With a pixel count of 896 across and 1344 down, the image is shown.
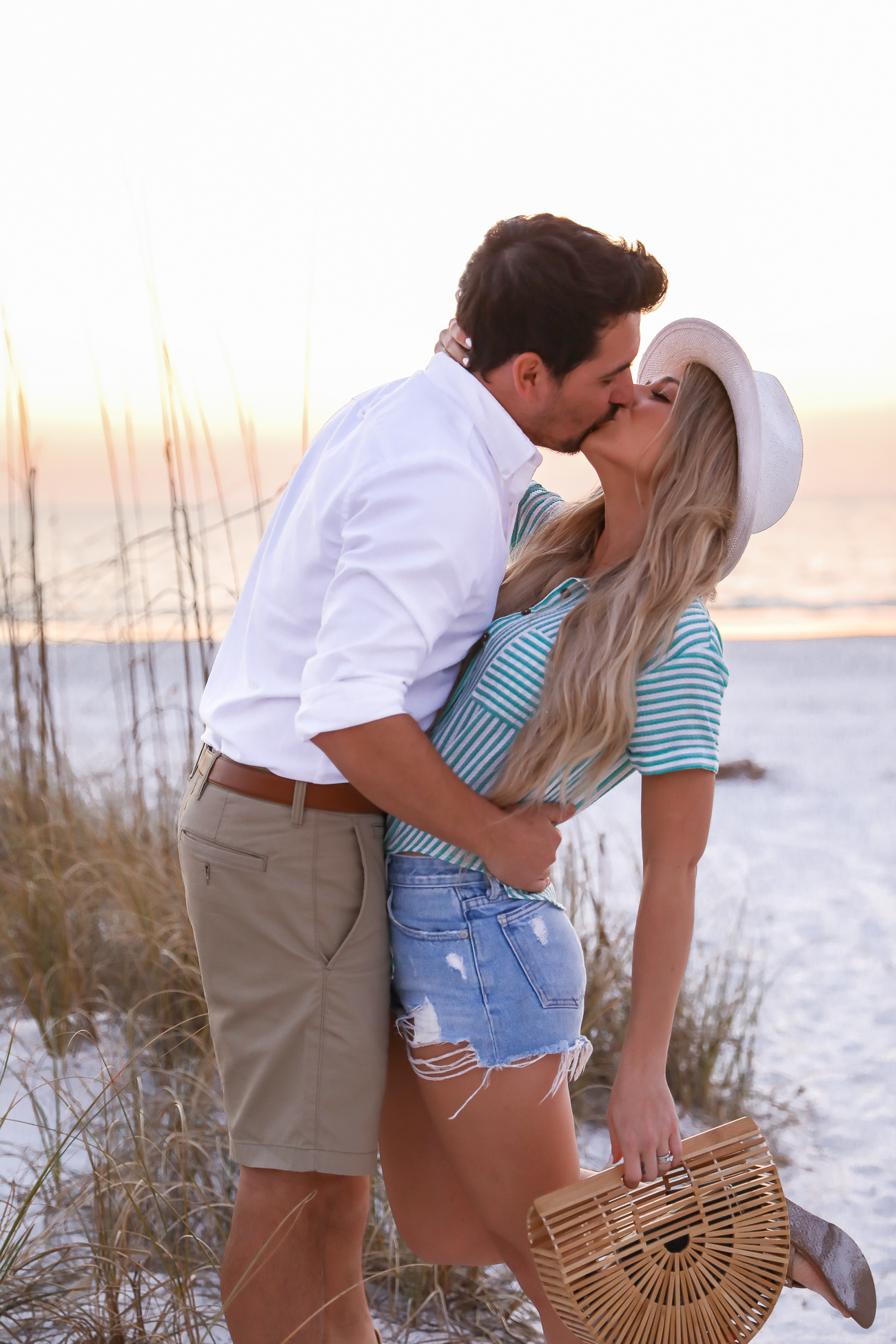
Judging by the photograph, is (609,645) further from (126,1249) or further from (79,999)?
(79,999)

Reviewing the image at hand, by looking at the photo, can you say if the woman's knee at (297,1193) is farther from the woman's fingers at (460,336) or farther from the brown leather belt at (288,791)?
the woman's fingers at (460,336)

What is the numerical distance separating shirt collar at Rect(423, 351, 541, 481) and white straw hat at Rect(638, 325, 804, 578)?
12.8 inches

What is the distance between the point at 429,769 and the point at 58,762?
7.34 feet

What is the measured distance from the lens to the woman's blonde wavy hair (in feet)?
4.47

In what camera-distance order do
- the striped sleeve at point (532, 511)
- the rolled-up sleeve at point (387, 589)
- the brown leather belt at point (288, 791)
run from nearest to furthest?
the rolled-up sleeve at point (387, 589) → the brown leather belt at point (288, 791) → the striped sleeve at point (532, 511)

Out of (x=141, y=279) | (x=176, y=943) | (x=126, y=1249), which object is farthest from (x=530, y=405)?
(x=141, y=279)

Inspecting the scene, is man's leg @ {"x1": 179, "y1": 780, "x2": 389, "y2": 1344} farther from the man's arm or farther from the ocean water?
the ocean water

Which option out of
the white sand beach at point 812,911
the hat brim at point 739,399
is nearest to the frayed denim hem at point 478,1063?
the hat brim at point 739,399

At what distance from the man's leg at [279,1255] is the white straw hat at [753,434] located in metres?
1.06

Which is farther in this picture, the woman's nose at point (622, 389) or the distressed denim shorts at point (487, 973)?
the woman's nose at point (622, 389)

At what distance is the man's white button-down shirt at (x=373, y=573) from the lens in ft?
4.11

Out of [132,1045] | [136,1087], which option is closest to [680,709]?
[136,1087]

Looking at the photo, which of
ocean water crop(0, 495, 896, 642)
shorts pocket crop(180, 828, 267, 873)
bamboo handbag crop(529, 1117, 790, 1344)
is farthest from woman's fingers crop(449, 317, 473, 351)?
ocean water crop(0, 495, 896, 642)

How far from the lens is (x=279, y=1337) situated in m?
1.50
